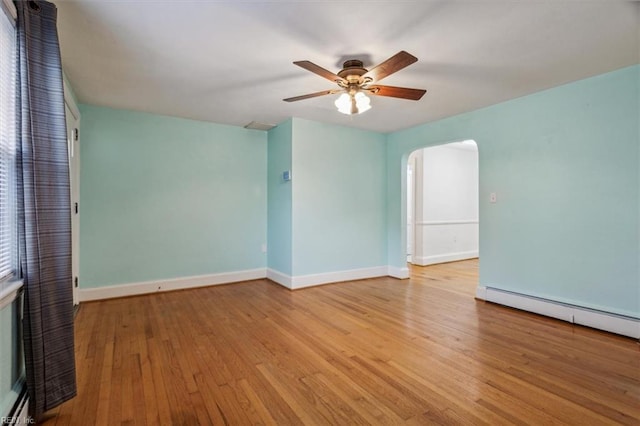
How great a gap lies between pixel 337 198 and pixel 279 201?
89cm

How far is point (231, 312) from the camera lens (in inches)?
134

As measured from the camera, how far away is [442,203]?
660cm

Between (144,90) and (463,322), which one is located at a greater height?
(144,90)

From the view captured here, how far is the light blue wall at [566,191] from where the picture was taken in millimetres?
2762

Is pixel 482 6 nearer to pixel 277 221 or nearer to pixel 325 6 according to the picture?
pixel 325 6

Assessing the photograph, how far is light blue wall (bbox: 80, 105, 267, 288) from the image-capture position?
3852 millimetres

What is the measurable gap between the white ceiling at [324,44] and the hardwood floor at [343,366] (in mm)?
2379

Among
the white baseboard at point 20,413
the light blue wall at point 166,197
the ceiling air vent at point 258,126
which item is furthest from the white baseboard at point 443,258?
the white baseboard at point 20,413

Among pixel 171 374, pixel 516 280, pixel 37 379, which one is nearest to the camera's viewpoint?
pixel 37 379

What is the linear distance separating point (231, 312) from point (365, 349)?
5.33 ft

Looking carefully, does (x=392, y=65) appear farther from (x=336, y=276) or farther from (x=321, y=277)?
(x=336, y=276)

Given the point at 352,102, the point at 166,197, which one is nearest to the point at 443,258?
the point at 352,102

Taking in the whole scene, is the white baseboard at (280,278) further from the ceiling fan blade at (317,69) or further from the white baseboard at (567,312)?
the ceiling fan blade at (317,69)

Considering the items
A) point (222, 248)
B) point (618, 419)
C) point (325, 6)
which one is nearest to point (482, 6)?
point (325, 6)
